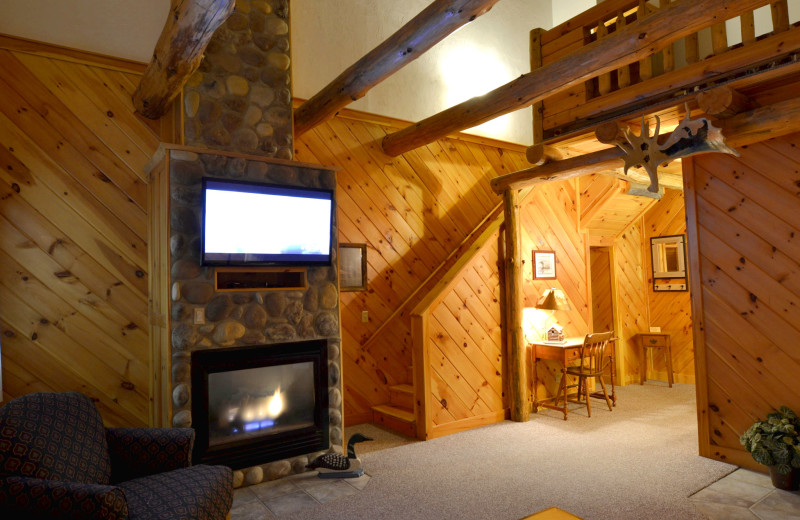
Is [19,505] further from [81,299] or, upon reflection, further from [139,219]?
[139,219]

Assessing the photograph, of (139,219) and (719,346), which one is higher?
(139,219)

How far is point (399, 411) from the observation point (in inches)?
212

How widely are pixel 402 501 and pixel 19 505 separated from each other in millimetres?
2239

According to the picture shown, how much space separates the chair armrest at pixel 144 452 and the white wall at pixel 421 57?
3.86 metres

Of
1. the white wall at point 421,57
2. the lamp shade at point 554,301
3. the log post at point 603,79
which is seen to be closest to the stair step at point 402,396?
the lamp shade at point 554,301

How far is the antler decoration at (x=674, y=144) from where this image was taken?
357cm

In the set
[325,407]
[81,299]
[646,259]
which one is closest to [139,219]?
[81,299]

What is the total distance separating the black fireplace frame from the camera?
3.56 meters

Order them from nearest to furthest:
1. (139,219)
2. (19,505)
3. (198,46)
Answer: (19,505) → (198,46) → (139,219)

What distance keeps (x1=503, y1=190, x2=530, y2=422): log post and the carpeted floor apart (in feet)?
0.87

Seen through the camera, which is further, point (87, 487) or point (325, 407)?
point (325, 407)

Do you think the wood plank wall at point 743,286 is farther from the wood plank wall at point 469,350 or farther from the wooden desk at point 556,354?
the wood plank wall at point 469,350

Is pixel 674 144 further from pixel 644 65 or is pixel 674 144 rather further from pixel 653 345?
pixel 653 345

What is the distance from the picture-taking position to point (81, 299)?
4.08 metres
